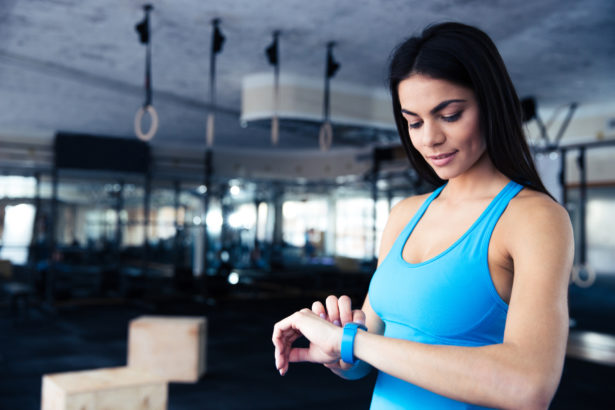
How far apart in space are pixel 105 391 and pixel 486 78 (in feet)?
8.58

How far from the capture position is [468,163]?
760 millimetres

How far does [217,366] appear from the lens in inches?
185

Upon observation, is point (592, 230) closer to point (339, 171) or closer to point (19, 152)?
point (339, 171)

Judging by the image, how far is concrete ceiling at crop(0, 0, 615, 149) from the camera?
4125 mm

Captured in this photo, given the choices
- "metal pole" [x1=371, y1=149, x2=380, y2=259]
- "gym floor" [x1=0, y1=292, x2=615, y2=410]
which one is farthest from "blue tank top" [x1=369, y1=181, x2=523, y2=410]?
"metal pole" [x1=371, y1=149, x2=380, y2=259]

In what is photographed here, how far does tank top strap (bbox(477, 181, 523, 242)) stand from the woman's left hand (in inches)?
9.3

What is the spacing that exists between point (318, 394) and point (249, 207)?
10969 mm

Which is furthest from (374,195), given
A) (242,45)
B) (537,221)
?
(537,221)

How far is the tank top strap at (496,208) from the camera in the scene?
2.31 feet

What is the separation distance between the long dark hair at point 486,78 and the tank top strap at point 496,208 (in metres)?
0.02

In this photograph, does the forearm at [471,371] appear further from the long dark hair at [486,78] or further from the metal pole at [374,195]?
the metal pole at [374,195]

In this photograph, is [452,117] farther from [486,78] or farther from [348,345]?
[348,345]

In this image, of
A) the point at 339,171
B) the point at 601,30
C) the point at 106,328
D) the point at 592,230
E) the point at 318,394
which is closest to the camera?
the point at 318,394

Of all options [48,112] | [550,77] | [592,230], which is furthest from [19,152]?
[592,230]
